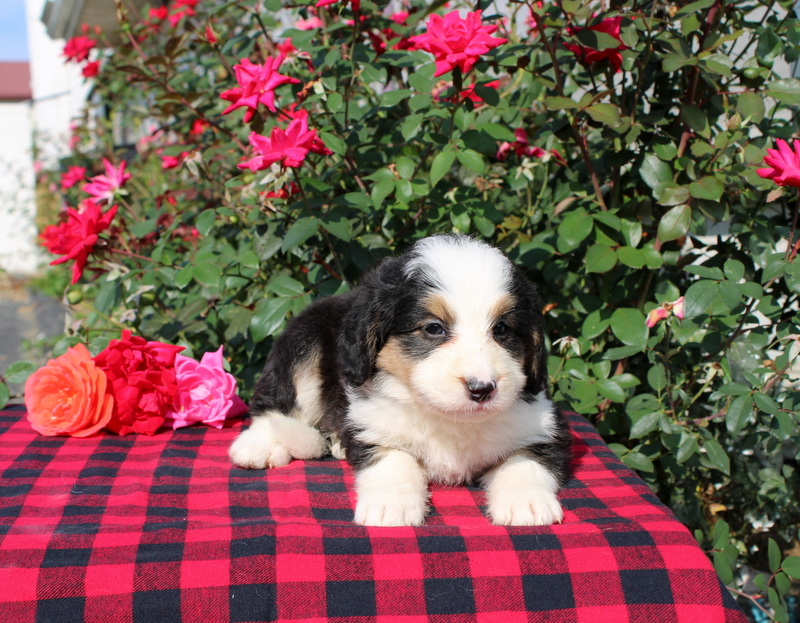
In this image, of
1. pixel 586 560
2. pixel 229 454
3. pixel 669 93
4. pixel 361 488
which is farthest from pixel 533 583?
pixel 669 93

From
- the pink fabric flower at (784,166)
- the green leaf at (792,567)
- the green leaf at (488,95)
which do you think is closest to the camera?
the pink fabric flower at (784,166)

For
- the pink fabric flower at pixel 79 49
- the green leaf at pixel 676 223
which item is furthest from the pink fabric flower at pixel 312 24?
the green leaf at pixel 676 223

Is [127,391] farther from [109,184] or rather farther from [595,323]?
[595,323]

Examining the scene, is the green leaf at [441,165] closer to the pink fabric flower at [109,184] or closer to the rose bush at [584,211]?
the rose bush at [584,211]

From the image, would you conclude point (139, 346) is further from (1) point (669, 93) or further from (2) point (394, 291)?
(1) point (669, 93)

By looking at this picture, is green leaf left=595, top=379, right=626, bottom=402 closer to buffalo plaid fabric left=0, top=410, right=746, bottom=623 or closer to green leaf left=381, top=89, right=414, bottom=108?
buffalo plaid fabric left=0, top=410, right=746, bottom=623

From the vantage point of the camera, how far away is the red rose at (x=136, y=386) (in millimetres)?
2793

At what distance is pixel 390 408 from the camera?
7.53ft

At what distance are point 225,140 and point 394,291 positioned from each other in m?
2.72

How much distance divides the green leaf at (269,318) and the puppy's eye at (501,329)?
111 centimetres

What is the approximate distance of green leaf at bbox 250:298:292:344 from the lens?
9.37 feet

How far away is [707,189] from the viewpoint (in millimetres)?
2617

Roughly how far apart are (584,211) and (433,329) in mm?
1179

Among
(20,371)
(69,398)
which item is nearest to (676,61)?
(69,398)
